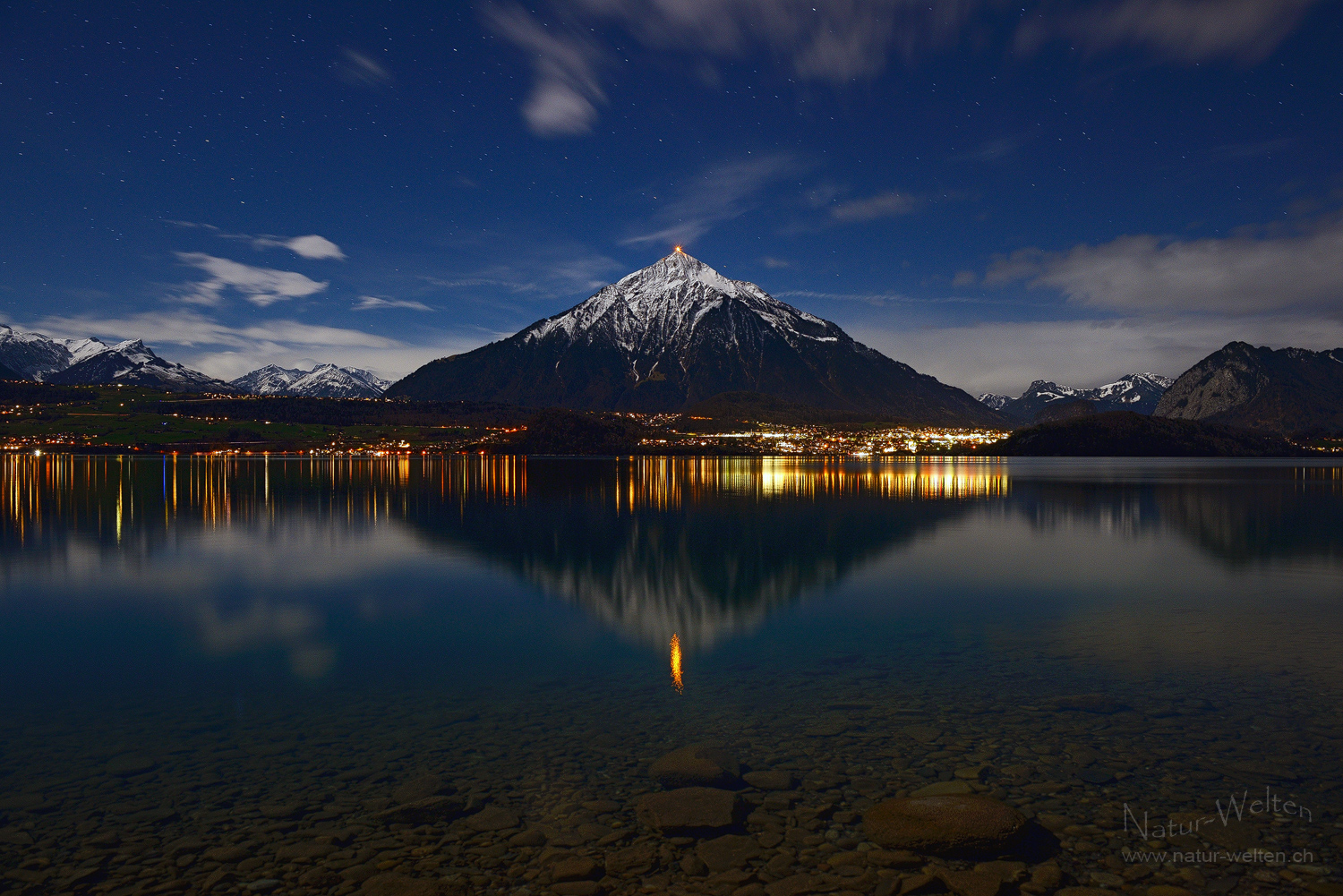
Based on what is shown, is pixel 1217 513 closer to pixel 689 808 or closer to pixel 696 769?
pixel 696 769

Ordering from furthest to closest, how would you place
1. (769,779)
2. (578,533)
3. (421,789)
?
(578,533)
(769,779)
(421,789)

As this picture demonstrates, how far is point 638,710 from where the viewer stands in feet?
60.8

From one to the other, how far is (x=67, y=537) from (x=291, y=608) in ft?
110

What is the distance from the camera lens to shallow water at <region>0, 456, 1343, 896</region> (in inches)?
453

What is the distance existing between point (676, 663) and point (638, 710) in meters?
4.54

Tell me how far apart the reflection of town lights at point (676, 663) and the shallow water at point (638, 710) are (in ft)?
0.58

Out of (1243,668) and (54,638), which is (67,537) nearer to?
(54,638)

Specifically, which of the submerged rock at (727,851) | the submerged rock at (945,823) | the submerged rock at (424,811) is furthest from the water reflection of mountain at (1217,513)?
the submerged rock at (424,811)

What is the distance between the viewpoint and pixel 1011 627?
27.8m

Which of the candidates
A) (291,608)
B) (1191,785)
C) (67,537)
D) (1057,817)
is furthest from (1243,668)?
(67,537)

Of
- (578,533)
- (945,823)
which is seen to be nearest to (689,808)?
(945,823)

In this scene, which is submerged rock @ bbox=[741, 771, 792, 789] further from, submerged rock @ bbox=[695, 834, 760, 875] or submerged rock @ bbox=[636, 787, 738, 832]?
submerged rock @ bbox=[695, 834, 760, 875]

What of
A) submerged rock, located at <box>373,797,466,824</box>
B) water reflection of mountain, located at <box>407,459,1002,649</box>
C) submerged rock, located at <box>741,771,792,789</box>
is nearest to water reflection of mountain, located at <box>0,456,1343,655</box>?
water reflection of mountain, located at <box>407,459,1002,649</box>

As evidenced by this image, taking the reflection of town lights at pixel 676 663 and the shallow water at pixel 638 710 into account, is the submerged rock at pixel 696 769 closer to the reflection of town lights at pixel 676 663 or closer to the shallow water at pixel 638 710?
the shallow water at pixel 638 710
